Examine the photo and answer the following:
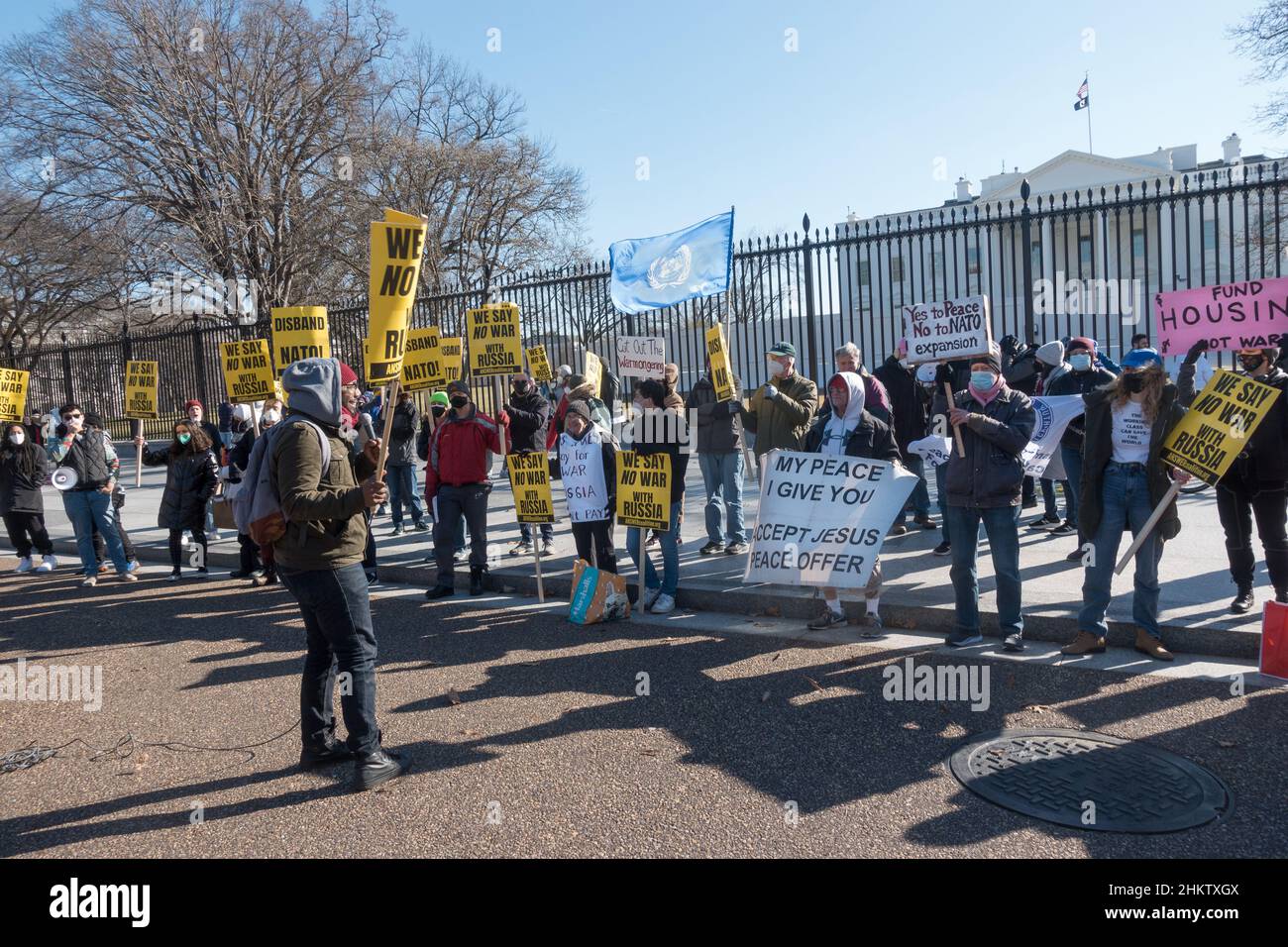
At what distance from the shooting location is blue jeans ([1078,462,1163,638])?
6.15 m

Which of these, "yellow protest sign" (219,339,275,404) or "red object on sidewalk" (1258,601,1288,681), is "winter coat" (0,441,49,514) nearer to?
"yellow protest sign" (219,339,275,404)

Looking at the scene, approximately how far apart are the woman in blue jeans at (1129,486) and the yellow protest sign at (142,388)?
13.7 m

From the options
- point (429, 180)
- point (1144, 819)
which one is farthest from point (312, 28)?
point (1144, 819)

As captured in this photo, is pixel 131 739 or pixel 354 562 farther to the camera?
pixel 131 739

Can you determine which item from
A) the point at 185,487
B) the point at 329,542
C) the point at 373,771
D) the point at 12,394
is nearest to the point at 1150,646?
the point at 373,771

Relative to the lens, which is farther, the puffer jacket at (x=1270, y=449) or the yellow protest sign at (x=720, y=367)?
the yellow protest sign at (x=720, y=367)

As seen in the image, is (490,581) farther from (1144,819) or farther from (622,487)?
(1144,819)

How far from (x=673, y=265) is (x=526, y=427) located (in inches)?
103

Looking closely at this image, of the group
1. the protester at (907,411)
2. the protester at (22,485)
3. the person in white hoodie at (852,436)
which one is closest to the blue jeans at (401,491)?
the protester at (22,485)

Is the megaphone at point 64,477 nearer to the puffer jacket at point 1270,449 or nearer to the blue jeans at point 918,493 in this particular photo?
the blue jeans at point 918,493

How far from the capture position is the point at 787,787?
4.52 meters

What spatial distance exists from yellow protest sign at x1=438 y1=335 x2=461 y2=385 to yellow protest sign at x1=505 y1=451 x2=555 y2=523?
2008mm

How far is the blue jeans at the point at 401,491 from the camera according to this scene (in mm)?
12271

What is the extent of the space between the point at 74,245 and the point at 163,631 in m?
22.5
